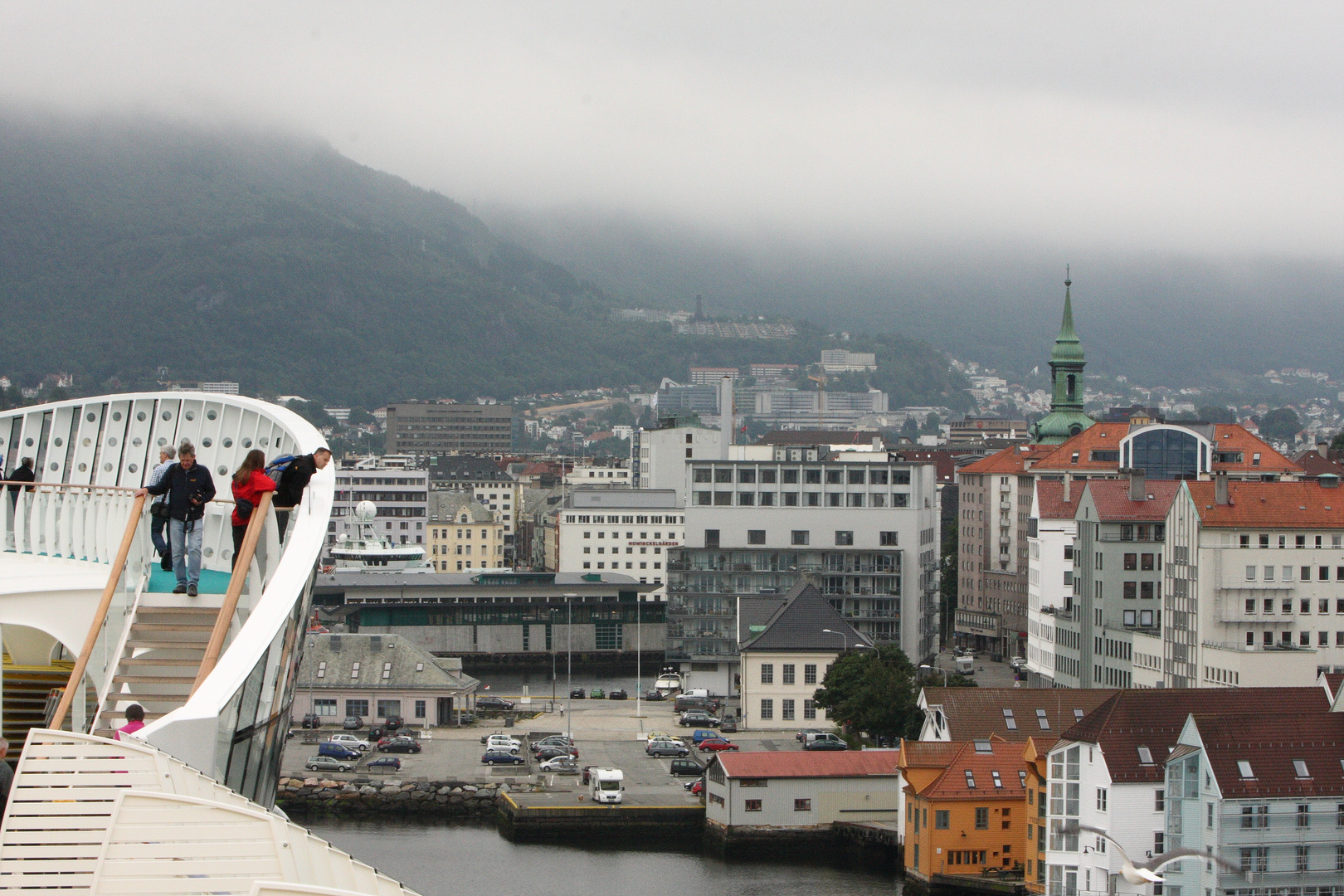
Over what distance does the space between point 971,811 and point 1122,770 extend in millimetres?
4595

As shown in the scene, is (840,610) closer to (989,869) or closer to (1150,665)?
(1150,665)

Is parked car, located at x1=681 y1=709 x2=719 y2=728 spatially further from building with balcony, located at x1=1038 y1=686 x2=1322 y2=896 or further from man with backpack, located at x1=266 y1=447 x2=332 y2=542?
man with backpack, located at x1=266 y1=447 x2=332 y2=542

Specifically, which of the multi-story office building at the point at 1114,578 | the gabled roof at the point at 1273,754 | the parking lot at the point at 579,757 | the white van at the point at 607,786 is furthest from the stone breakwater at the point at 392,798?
the gabled roof at the point at 1273,754

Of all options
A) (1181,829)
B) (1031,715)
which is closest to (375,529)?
(1031,715)

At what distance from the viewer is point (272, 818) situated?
242 inches

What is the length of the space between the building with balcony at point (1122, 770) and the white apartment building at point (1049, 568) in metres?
22.5

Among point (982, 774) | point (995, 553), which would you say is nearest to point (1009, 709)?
point (982, 774)

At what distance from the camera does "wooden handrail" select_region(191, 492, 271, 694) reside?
9.12 metres

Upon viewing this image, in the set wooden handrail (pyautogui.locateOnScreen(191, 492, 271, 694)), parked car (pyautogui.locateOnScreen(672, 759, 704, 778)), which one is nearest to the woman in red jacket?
wooden handrail (pyautogui.locateOnScreen(191, 492, 271, 694))

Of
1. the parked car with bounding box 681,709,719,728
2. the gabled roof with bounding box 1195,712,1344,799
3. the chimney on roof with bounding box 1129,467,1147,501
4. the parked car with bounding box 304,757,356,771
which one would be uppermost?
the chimney on roof with bounding box 1129,467,1147,501

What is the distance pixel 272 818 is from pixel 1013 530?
7903cm

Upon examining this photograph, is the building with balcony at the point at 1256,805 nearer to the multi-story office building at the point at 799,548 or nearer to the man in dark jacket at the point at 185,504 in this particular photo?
the man in dark jacket at the point at 185,504

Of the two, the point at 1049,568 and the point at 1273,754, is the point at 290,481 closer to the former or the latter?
the point at 1273,754

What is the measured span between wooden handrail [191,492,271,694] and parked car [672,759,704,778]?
3184 cm
